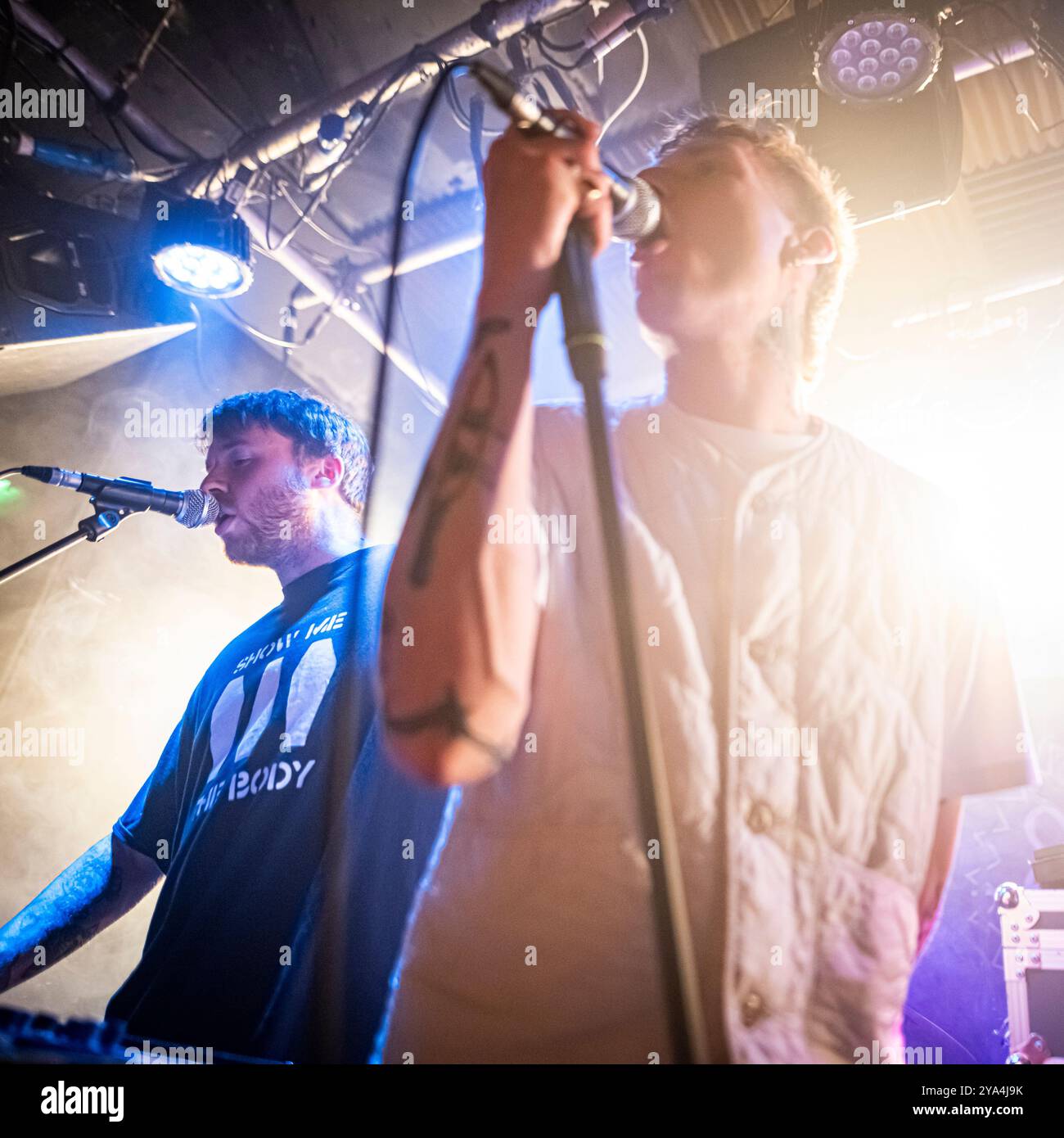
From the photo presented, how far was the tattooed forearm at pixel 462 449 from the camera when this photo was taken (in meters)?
1.03

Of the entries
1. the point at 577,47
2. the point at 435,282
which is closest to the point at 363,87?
the point at 577,47

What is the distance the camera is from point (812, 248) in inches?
65.4

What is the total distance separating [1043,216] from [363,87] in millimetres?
2511

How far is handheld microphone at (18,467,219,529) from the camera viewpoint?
1972 millimetres

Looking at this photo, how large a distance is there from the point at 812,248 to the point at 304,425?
60.2 inches

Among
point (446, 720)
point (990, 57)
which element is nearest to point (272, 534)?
point (446, 720)

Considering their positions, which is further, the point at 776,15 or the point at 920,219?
the point at 920,219

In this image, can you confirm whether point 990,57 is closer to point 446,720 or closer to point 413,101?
point 413,101

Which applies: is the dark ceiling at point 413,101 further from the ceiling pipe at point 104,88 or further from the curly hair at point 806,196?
the curly hair at point 806,196

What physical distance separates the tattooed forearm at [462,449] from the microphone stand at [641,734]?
222 mm

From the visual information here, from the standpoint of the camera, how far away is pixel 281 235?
3.21 metres

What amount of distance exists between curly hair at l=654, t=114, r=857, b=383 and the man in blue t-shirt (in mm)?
1036

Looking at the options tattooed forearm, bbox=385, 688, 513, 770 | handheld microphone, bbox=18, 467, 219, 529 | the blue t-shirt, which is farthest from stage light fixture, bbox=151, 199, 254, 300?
→ tattooed forearm, bbox=385, 688, 513, 770

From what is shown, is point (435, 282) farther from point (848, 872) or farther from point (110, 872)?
point (848, 872)
